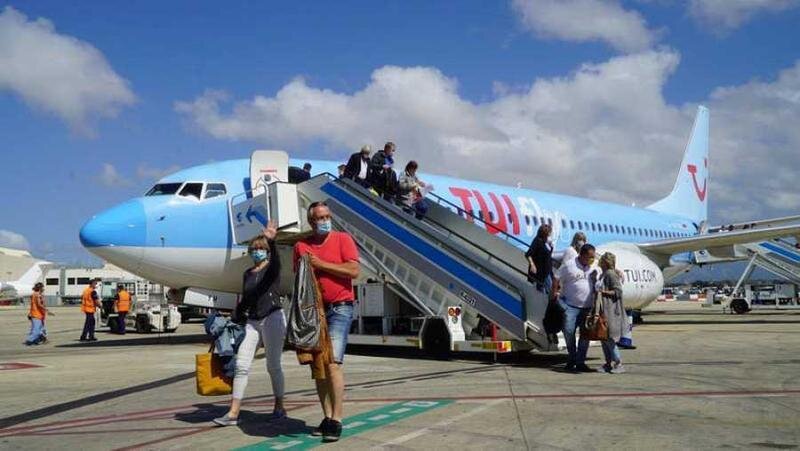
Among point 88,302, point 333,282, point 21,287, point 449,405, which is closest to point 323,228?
point 333,282

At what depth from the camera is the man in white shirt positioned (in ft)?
29.6

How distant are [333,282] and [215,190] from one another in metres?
8.84

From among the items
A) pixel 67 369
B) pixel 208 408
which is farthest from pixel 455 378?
pixel 67 369

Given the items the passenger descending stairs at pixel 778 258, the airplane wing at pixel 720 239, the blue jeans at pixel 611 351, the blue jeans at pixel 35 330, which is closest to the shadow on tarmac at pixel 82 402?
the blue jeans at pixel 611 351

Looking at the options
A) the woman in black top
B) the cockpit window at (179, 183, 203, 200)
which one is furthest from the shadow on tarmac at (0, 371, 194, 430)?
the woman in black top

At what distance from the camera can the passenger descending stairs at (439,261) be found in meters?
9.71

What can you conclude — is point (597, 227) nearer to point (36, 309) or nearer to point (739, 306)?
point (739, 306)

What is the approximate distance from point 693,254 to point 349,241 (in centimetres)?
2380

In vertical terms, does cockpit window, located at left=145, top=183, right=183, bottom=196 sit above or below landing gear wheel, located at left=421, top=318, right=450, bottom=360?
above

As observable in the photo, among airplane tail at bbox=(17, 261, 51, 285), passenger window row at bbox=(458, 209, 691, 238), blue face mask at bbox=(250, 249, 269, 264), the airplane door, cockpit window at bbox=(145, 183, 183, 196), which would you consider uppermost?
airplane tail at bbox=(17, 261, 51, 285)

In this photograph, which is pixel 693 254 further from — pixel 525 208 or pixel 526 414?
pixel 526 414

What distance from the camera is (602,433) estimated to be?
5.12m

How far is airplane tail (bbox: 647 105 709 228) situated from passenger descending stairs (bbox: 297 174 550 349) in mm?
22557

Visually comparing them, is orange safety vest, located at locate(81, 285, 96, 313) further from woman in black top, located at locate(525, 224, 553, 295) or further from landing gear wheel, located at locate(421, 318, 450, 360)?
woman in black top, located at locate(525, 224, 553, 295)
